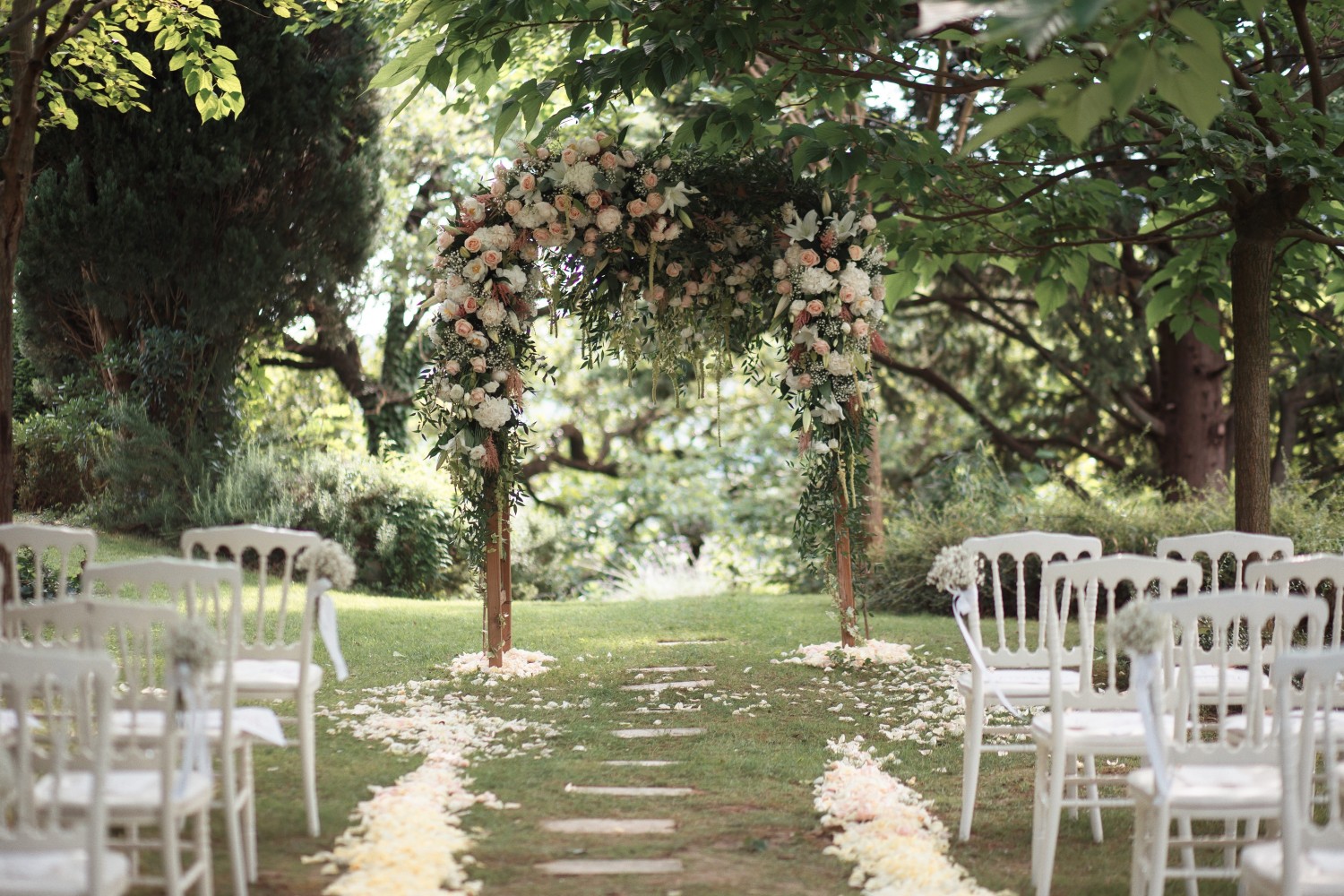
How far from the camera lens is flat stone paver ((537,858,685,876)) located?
3424 mm

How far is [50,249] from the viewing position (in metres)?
9.61

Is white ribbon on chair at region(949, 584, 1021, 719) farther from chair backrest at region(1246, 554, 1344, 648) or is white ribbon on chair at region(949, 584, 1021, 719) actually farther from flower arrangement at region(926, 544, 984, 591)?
chair backrest at region(1246, 554, 1344, 648)

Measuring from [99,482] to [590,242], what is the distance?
577 cm

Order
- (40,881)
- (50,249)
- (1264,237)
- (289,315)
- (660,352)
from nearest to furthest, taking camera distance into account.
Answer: (40,881) < (1264,237) < (660,352) < (50,249) < (289,315)

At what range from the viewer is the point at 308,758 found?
3.72m

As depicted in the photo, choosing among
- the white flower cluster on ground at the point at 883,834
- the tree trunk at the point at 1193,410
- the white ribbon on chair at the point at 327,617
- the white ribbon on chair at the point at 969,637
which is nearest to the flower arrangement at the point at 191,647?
the white ribbon on chair at the point at 327,617

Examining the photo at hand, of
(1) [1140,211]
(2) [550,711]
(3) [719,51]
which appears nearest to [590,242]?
(3) [719,51]

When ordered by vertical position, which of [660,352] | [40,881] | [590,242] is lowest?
[40,881]

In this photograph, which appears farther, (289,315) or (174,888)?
(289,315)

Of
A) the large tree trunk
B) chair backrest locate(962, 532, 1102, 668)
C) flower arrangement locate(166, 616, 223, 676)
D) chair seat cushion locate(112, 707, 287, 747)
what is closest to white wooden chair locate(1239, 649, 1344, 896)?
chair backrest locate(962, 532, 1102, 668)

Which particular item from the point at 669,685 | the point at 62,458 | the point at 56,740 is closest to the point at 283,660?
the point at 56,740

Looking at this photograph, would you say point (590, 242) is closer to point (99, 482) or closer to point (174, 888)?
point (174, 888)

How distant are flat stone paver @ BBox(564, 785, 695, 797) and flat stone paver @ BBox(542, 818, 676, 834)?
0.29 m

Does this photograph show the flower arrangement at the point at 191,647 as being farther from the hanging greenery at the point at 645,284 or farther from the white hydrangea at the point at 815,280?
the white hydrangea at the point at 815,280
